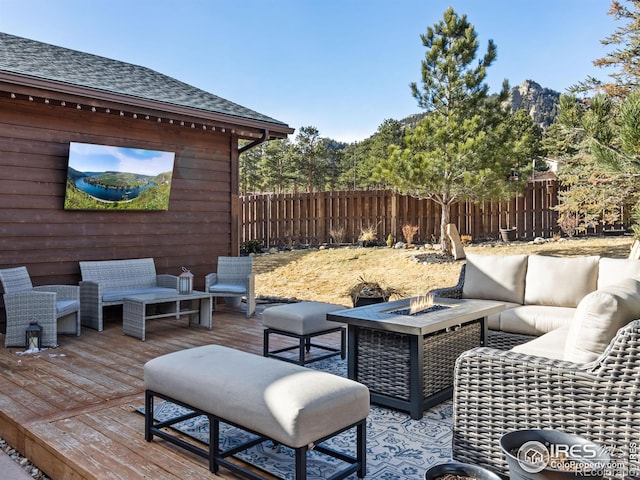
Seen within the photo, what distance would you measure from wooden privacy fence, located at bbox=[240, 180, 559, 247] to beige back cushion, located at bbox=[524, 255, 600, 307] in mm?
7477

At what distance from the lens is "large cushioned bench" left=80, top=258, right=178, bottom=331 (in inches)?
204

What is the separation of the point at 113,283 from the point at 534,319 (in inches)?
178

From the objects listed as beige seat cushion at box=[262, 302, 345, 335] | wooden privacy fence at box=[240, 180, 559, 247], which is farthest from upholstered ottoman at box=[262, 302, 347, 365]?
wooden privacy fence at box=[240, 180, 559, 247]

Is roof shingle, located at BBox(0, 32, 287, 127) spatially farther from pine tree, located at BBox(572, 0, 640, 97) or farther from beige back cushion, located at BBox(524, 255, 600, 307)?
pine tree, located at BBox(572, 0, 640, 97)

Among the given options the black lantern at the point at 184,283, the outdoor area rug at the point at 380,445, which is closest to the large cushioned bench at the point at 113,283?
the black lantern at the point at 184,283

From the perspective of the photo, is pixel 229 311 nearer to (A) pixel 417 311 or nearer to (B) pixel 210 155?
(B) pixel 210 155

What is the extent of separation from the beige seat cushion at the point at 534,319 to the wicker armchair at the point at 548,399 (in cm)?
179

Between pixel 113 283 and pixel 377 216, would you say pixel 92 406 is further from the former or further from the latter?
pixel 377 216

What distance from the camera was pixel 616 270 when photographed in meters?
3.90

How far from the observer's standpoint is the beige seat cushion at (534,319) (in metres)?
3.71

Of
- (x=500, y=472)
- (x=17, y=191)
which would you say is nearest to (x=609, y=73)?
(x=500, y=472)

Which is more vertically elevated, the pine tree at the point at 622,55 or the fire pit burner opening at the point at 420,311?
the pine tree at the point at 622,55

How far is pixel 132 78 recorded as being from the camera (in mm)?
6504

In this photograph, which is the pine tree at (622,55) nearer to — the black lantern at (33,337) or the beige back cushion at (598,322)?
the beige back cushion at (598,322)
